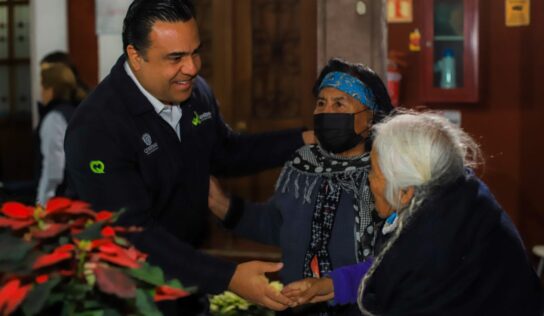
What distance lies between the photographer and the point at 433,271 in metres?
2.43

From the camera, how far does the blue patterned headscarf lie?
124 inches

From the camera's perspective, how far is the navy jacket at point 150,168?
2.81 metres

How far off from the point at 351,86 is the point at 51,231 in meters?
1.64

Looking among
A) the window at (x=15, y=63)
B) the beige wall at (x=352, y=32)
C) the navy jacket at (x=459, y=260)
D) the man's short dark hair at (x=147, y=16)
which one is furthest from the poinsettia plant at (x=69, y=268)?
the window at (x=15, y=63)

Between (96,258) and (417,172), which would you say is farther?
(417,172)

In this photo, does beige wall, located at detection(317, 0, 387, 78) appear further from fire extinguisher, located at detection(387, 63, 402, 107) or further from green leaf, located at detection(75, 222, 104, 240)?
green leaf, located at detection(75, 222, 104, 240)

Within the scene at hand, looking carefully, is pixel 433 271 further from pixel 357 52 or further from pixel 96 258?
pixel 357 52

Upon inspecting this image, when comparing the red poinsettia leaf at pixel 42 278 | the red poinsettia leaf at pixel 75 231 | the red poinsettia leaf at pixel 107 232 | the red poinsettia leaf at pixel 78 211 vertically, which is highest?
the red poinsettia leaf at pixel 78 211

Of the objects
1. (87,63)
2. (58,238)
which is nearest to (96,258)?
(58,238)

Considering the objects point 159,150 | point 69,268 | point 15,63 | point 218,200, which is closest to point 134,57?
point 159,150

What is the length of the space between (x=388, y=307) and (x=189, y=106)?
103 cm

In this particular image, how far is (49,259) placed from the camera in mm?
1612

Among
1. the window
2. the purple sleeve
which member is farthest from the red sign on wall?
the purple sleeve

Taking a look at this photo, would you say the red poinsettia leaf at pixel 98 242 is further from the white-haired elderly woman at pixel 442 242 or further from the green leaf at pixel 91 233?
the white-haired elderly woman at pixel 442 242
